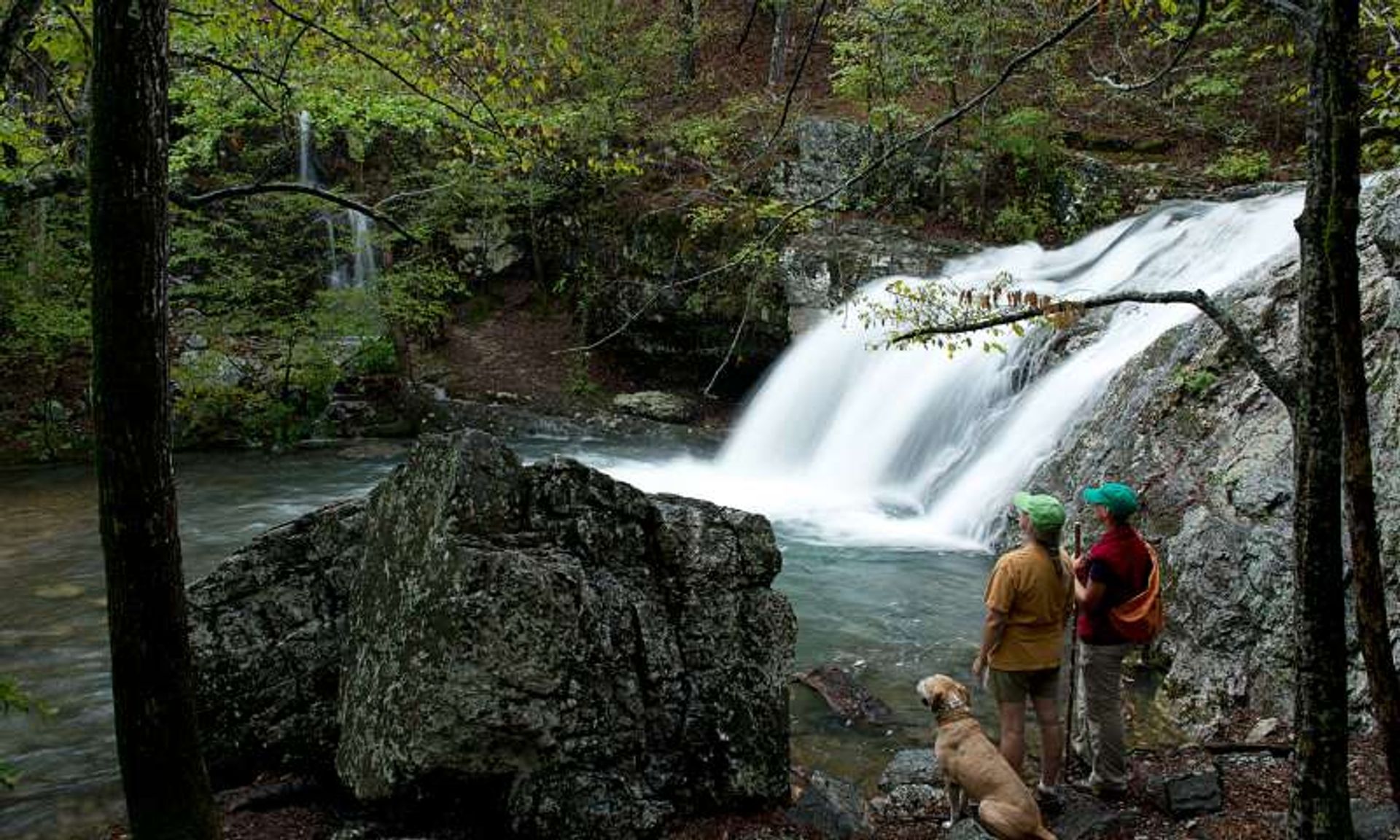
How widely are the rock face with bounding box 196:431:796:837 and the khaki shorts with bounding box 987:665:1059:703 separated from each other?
1177 mm

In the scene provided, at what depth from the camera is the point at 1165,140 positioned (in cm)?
1850

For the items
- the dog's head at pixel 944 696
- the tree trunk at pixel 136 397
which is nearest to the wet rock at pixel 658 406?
the dog's head at pixel 944 696

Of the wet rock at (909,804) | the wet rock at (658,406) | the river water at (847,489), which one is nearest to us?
the wet rock at (909,804)

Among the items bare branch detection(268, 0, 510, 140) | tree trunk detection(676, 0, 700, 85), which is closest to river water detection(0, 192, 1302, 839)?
bare branch detection(268, 0, 510, 140)

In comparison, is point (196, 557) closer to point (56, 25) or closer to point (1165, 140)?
point (56, 25)

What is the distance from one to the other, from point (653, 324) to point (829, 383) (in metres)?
4.15

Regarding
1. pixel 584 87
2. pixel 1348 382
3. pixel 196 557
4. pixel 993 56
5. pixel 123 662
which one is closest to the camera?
pixel 1348 382

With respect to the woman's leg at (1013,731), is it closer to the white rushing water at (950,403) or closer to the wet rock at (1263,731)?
the wet rock at (1263,731)

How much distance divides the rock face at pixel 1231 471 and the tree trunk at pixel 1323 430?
2361mm

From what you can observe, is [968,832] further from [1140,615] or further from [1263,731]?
[1263,731]

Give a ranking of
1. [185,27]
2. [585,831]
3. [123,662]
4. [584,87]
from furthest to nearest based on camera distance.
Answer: [584,87] < [185,27] < [585,831] < [123,662]

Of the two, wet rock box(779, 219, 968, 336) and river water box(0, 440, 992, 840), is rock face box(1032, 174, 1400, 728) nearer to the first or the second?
river water box(0, 440, 992, 840)

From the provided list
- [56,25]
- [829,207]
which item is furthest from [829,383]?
[56,25]

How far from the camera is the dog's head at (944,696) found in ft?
15.5
